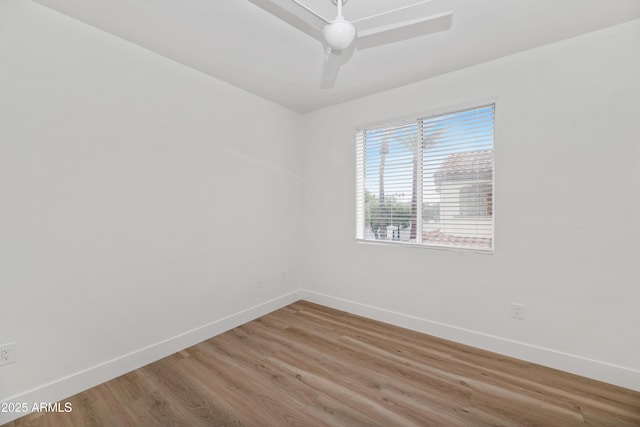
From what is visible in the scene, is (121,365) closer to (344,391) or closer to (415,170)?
(344,391)

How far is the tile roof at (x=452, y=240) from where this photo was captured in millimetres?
2566

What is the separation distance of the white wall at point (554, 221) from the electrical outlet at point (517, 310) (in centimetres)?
4

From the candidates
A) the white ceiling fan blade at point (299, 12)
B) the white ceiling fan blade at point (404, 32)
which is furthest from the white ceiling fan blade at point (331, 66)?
the white ceiling fan blade at point (404, 32)

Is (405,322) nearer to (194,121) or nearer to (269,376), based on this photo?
(269,376)

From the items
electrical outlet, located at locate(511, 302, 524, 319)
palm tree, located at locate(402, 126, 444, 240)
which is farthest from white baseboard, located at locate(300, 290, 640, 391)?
palm tree, located at locate(402, 126, 444, 240)

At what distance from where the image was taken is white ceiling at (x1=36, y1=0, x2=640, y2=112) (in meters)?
1.80

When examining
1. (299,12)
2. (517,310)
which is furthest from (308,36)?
(517,310)

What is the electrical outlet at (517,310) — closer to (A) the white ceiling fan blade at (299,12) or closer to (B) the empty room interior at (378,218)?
(B) the empty room interior at (378,218)

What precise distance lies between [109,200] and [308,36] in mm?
1894

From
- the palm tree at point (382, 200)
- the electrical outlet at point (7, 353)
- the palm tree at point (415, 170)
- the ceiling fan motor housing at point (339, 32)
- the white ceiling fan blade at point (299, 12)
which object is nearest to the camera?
the white ceiling fan blade at point (299, 12)

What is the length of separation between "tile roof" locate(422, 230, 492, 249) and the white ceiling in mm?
1524

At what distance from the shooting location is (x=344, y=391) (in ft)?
6.57

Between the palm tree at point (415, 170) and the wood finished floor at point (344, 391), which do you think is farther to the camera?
the palm tree at point (415, 170)

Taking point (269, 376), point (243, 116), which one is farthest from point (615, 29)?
point (269, 376)
